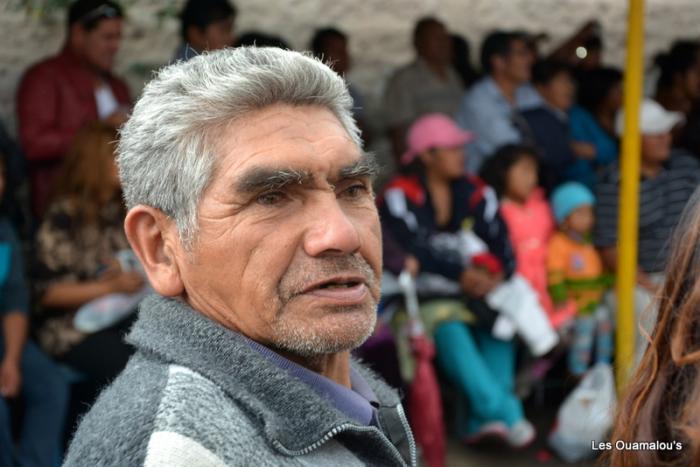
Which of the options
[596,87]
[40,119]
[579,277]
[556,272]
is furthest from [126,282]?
[596,87]

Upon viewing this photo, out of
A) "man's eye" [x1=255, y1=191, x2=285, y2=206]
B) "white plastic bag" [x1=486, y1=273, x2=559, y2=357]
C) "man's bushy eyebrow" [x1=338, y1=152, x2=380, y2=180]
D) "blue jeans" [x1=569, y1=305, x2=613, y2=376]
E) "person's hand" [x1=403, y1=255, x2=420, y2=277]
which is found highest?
"man's bushy eyebrow" [x1=338, y1=152, x2=380, y2=180]

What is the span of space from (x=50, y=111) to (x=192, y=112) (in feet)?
11.5

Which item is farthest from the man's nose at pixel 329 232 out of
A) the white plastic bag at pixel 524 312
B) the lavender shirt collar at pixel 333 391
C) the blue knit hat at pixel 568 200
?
the blue knit hat at pixel 568 200

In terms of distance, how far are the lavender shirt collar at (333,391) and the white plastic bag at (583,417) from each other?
3533 mm

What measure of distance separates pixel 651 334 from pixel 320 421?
22.0 inches

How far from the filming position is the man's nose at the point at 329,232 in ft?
6.31

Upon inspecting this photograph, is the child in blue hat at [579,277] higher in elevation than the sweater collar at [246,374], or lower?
lower

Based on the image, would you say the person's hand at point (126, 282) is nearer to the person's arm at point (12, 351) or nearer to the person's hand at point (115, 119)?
the person's arm at point (12, 351)

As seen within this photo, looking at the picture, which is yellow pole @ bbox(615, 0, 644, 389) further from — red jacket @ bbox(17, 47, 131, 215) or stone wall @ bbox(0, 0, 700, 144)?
red jacket @ bbox(17, 47, 131, 215)

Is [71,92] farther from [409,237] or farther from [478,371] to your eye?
[478,371]

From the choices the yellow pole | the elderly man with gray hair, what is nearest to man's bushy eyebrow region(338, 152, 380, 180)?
the elderly man with gray hair

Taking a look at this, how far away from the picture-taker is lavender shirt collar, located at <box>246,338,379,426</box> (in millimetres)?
1922

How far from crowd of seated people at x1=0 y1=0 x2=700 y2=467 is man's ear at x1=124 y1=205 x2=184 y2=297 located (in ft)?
7.78

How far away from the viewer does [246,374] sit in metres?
1.82
